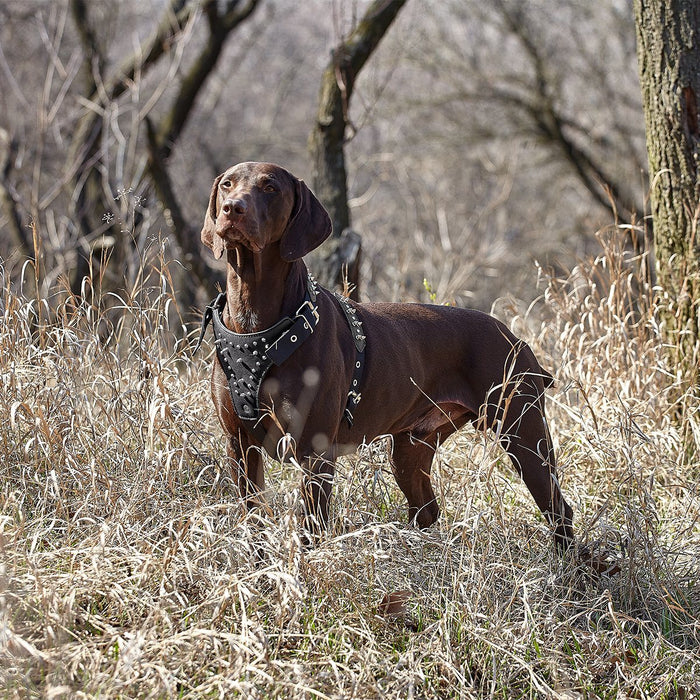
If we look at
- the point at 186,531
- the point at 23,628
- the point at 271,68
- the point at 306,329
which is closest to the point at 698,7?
the point at 306,329

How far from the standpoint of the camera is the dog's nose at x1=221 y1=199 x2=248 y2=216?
9.26 feet

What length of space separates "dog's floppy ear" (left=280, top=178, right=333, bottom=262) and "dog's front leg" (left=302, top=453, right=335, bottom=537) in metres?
0.67

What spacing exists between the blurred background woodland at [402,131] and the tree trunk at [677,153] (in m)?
3.94

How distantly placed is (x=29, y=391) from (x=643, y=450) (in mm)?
2616

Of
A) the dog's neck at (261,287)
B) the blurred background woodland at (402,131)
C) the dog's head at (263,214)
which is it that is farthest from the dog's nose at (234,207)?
the blurred background woodland at (402,131)

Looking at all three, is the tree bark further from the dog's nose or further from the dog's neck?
the dog's nose

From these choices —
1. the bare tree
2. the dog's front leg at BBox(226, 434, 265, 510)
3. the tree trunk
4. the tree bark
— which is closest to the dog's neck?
the dog's front leg at BBox(226, 434, 265, 510)

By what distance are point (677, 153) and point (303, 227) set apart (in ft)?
7.48

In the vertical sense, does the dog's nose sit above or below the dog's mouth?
above

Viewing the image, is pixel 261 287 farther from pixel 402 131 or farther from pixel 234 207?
pixel 402 131

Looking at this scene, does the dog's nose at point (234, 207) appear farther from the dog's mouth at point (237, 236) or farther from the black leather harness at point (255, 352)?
the black leather harness at point (255, 352)

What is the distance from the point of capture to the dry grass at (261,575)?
2498 mm

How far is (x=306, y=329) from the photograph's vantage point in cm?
298

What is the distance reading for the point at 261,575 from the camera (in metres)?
2.76
